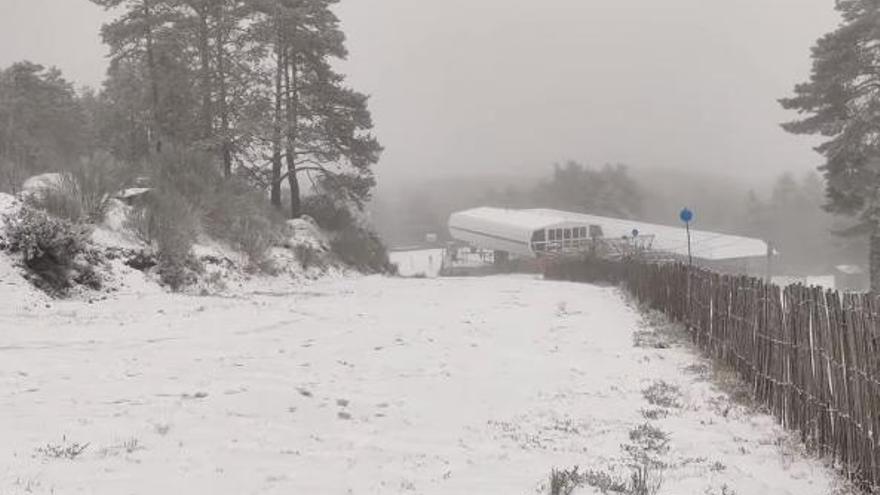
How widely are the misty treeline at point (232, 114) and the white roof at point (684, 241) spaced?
4203 centimetres

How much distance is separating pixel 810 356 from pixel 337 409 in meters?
4.29

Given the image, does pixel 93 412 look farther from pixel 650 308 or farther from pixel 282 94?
pixel 282 94

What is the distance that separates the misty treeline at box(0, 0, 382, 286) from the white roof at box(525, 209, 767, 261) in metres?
42.0

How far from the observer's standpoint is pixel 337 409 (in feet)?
24.2

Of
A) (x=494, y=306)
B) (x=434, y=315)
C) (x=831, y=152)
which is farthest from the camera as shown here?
(x=831, y=152)

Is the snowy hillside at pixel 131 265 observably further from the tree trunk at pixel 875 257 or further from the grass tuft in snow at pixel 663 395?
the tree trunk at pixel 875 257

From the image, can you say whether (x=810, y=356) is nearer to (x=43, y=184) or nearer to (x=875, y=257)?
(x=43, y=184)

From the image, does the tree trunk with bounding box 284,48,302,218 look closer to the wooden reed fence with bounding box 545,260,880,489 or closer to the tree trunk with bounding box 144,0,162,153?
the tree trunk with bounding box 144,0,162,153

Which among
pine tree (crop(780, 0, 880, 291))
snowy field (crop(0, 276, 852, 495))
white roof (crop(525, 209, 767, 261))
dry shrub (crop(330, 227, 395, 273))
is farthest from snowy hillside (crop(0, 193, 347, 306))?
white roof (crop(525, 209, 767, 261))

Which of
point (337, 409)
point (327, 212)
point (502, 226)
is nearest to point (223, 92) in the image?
point (327, 212)

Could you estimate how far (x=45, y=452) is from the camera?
5.26 meters

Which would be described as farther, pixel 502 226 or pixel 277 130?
pixel 502 226

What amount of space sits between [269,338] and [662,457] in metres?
6.45

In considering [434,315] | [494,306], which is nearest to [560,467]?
[434,315]
